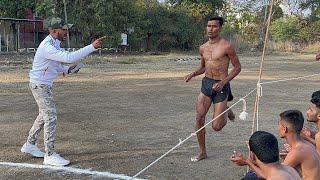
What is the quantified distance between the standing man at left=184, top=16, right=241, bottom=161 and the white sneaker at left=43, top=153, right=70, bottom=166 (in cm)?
189

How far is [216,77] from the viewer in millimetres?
7160

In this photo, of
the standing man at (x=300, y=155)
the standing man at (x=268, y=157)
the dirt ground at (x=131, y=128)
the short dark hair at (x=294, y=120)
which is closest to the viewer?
the standing man at (x=268, y=157)

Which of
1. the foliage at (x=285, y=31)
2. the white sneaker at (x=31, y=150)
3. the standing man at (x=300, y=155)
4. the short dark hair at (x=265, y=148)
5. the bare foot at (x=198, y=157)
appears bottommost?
the bare foot at (x=198, y=157)

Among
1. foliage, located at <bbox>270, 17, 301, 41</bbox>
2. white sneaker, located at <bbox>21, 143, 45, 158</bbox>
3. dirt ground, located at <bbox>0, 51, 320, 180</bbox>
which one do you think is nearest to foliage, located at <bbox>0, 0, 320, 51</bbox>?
foliage, located at <bbox>270, 17, 301, 41</bbox>

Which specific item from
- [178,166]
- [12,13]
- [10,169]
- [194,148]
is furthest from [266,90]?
[12,13]

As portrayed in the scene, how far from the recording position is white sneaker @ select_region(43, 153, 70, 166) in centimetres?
648

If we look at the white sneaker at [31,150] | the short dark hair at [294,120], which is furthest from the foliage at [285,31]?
the short dark hair at [294,120]

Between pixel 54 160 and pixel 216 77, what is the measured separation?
272cm

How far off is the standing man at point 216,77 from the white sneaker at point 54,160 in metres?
1.89

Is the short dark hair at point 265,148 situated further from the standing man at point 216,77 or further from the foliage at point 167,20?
the foliage at point 167,20

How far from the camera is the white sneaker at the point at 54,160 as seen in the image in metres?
6.48

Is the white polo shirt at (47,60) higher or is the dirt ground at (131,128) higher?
the white polo shirt at (47,60)

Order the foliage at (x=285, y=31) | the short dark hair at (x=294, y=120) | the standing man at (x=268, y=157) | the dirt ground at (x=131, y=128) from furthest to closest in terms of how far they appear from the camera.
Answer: the foliage at (x=285, y=31) < the dirt ground at (x=131, y=128) < the short dark hair at (x=294, y=120) < the standing man at (x=268, y=157)

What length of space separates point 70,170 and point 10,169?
2.70ft
